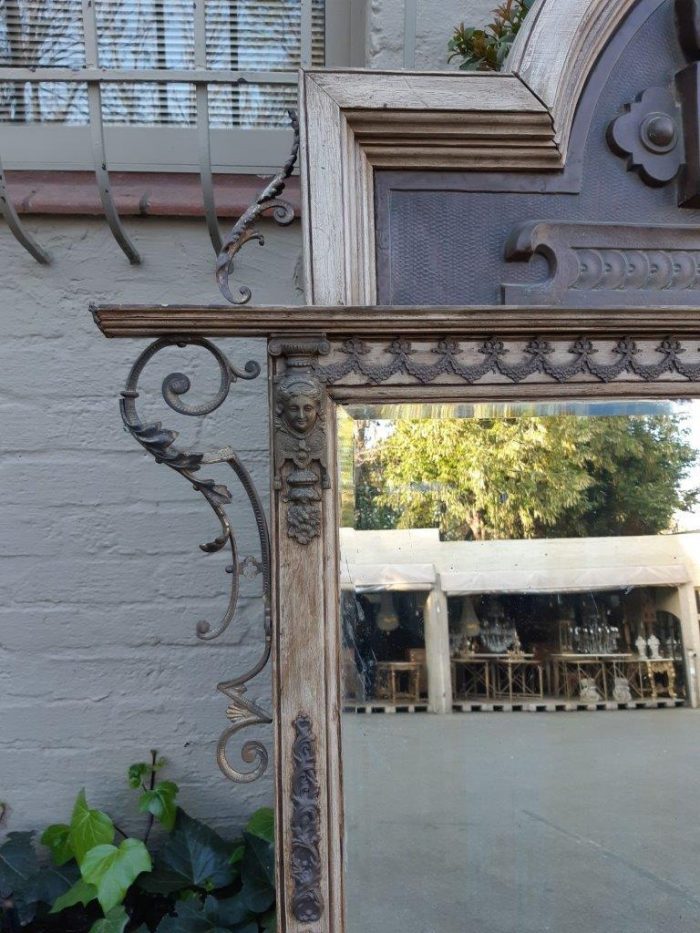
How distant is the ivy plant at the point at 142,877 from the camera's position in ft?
5.90

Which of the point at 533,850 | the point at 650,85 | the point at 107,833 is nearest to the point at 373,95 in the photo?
the point at 650,85

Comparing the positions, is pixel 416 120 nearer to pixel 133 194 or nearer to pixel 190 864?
pixel 133 194

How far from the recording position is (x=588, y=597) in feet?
4.84

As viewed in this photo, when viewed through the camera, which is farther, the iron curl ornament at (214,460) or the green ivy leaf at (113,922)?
the green ivy leaf at (113,922)

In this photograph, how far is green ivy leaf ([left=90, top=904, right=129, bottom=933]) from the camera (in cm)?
174

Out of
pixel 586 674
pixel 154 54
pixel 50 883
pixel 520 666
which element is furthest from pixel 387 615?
pixel 154 54

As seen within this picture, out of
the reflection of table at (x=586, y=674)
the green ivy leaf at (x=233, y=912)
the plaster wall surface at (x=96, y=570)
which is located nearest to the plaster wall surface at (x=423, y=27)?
the plaster wall surface at (x=96, y=570)

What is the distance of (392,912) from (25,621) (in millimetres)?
1071

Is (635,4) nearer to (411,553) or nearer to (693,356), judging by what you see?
(693,356)

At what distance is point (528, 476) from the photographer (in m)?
1.47

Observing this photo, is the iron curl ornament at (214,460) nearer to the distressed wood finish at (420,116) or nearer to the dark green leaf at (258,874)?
the distressed wood finish at (420,116)

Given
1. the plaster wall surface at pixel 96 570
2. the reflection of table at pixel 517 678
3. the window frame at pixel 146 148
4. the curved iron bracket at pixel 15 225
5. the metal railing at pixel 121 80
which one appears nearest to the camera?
the reflection of table at pixel 517 678

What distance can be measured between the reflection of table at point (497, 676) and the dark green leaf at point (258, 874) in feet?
2.26

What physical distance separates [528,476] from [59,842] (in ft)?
4.24
